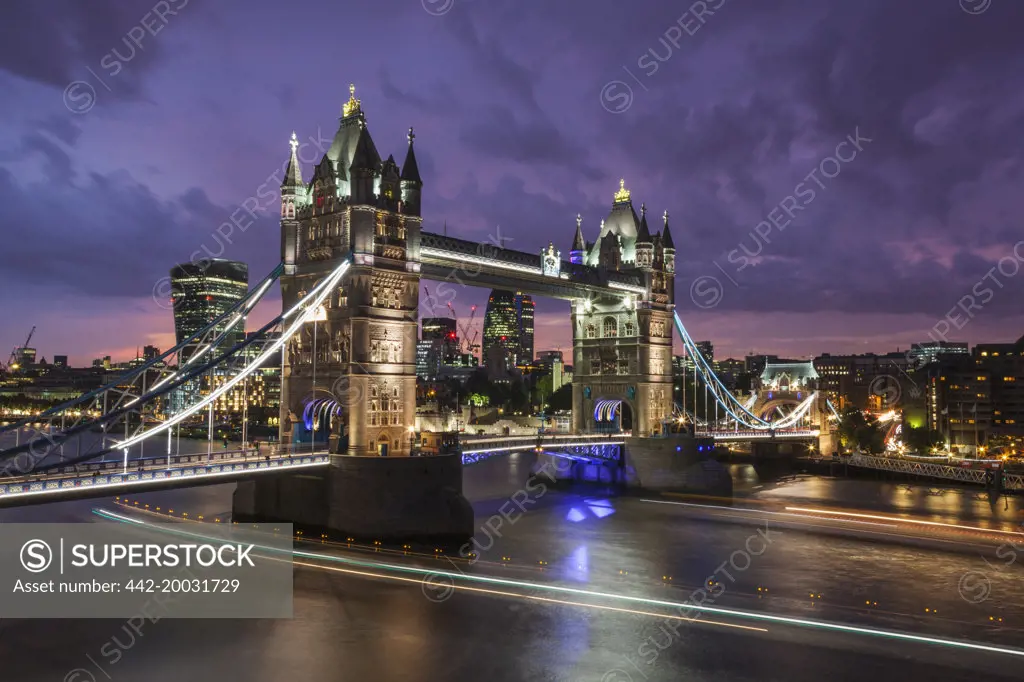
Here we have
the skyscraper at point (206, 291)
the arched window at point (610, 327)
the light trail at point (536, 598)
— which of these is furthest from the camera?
the skyscraper at point (206, 291)

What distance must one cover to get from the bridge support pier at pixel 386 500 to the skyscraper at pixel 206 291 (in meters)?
107

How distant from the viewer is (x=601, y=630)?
28891mm

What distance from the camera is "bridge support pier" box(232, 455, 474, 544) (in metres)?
41.0

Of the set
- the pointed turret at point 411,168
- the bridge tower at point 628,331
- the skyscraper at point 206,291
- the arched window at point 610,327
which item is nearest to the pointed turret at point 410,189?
the pointed turret at point 411,168

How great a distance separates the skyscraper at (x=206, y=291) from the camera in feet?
495

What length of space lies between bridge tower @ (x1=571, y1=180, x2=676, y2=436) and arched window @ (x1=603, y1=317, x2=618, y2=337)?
0.28 ft

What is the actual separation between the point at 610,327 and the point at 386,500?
3491cm

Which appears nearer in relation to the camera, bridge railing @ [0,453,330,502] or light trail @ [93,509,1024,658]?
light trail @ [93,509,1024,658]

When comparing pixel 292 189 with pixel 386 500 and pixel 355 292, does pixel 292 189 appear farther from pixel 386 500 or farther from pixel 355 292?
pixel 386 500

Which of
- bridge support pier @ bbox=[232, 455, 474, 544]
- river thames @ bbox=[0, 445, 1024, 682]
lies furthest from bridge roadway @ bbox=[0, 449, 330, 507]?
river thames @ bbox=[0, 445, 1024, 682]

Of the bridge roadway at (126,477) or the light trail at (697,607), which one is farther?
the bridge roadway at (126,477)

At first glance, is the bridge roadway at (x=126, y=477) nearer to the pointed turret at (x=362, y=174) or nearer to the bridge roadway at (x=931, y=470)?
the pointed turret at (x=362, y=174)

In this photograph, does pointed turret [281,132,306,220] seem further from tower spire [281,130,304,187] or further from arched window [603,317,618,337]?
arched window [603,317,618,337]

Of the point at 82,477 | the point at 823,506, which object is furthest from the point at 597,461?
the point at 82,477
